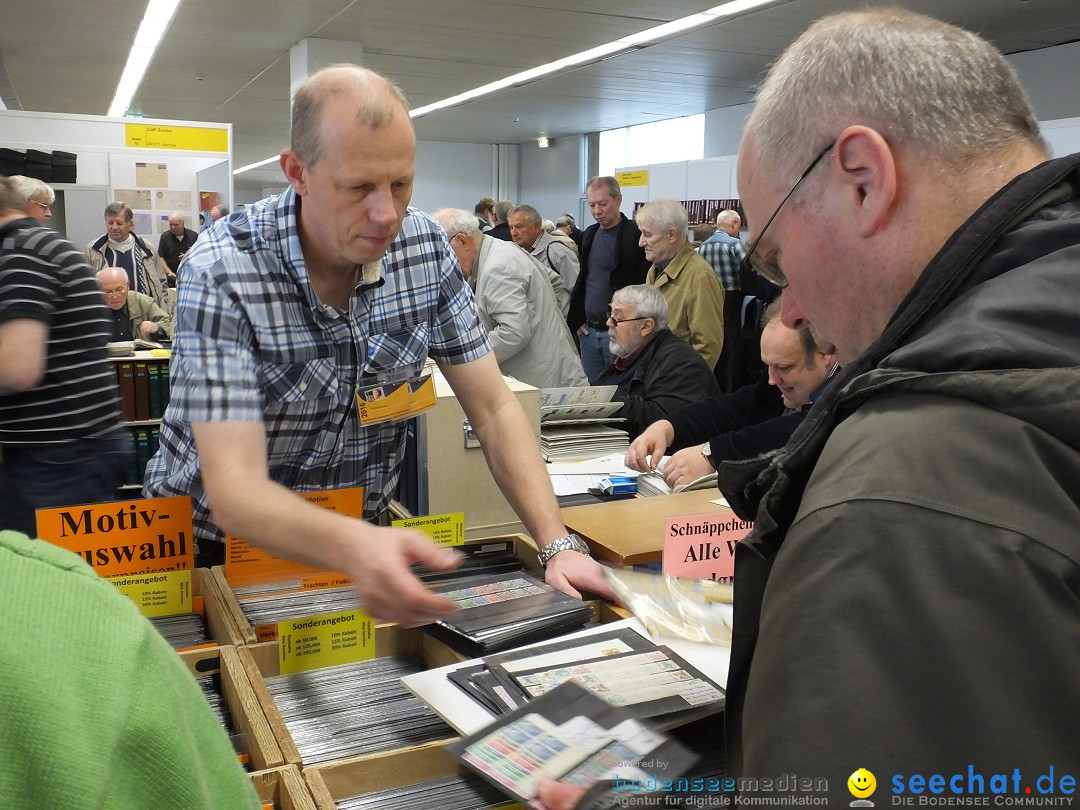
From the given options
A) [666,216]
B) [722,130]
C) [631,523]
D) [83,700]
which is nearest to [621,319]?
[666,216]

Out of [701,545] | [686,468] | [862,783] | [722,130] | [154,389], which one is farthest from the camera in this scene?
[722,130]

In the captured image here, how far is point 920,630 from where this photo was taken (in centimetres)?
57

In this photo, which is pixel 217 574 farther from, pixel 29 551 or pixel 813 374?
pixel 813 374

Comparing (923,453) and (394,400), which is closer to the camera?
(923,453)

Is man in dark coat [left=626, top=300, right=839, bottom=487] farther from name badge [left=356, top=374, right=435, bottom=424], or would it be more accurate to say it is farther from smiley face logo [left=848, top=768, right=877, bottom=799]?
smiley face logo [left=848, top=768, right=877, bottom=799]

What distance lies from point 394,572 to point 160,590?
1.88 ft

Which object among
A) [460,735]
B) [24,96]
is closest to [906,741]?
[460,735]

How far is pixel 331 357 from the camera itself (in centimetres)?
168

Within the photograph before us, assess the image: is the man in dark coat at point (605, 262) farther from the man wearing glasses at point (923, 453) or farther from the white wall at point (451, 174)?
the white wall at point (451, 174)

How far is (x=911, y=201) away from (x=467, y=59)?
9.50 metres

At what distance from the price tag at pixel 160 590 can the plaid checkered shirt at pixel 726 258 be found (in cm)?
527

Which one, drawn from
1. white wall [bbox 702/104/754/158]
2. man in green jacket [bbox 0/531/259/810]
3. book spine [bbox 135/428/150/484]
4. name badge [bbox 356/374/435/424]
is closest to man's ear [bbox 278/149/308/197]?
name badge [bbox 356/374/435/424]

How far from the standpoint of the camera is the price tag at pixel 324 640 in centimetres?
127

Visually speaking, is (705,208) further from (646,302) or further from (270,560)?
(270,560)
